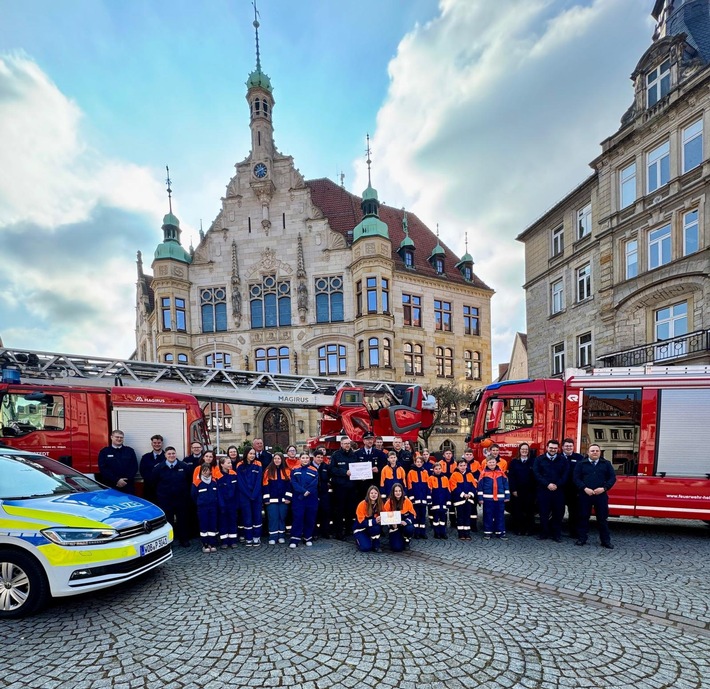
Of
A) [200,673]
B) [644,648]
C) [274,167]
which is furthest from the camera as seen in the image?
[274,167]

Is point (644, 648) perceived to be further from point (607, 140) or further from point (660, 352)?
point (607, 140)

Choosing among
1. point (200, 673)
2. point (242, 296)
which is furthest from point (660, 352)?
point (242, 296)

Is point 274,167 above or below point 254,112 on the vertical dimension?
below

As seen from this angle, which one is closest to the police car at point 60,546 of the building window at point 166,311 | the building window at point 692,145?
the building window at point 692,145

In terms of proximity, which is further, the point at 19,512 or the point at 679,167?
the point at 679,167

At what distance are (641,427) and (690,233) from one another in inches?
487

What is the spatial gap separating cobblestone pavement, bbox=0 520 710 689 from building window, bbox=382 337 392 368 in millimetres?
18980

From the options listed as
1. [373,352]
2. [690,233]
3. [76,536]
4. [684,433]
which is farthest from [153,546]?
[373,352]

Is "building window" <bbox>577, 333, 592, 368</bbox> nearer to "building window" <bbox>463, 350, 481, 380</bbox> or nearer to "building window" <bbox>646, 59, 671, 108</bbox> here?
"building window" <bbox>463, 350, 481, 380</bbox>

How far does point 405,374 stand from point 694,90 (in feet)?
62.4

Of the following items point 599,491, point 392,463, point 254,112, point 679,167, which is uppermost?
point 254,112

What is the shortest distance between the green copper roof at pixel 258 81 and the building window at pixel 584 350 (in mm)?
27173

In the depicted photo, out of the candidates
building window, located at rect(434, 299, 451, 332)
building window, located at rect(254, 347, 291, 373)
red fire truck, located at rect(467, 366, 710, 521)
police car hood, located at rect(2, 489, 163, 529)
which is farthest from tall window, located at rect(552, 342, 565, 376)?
police car hood, located at rect(2, 489, 163, 529)

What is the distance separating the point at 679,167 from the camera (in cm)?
1575
